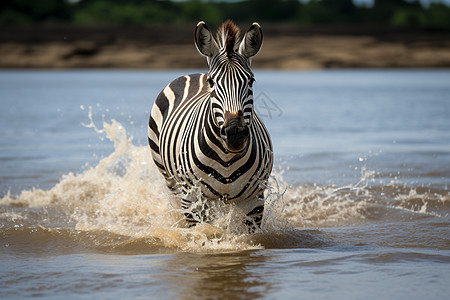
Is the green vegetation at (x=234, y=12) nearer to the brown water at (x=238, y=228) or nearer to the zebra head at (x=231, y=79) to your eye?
the brown water at (x=238, y=228)

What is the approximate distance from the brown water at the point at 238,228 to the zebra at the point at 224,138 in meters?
0.20

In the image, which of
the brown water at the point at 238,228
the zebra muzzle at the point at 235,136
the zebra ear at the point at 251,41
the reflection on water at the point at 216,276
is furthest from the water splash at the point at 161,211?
the zebra ear at the point at 251,41

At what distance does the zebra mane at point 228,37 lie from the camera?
5105 millimetres

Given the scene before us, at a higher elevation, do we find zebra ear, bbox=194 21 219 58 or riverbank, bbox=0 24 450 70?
riverbank, bbox=0 24 450 70

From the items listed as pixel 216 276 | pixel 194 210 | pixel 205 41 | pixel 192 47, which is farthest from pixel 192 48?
pixel 216 276

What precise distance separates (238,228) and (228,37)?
1.55 metres

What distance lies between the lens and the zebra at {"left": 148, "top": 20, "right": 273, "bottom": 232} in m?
4.93

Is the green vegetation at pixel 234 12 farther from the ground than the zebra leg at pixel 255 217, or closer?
farther from the ground

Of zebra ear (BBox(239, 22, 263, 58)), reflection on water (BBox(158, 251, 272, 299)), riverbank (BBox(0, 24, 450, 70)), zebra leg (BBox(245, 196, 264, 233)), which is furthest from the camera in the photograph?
riverbank (BBox(0, 24, 450, 70))

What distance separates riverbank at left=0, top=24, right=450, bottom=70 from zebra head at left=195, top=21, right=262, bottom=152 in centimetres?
3478

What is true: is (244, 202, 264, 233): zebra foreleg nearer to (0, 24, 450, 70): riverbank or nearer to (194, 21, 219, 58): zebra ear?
(194, 21, 219, 58): zebra ear

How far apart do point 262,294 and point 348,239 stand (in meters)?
1.89

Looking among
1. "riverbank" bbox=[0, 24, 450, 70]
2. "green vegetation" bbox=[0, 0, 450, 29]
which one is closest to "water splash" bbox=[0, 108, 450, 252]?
"riverbank" bbox=[0, 24, 450, 70]

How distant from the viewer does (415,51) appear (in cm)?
4181
